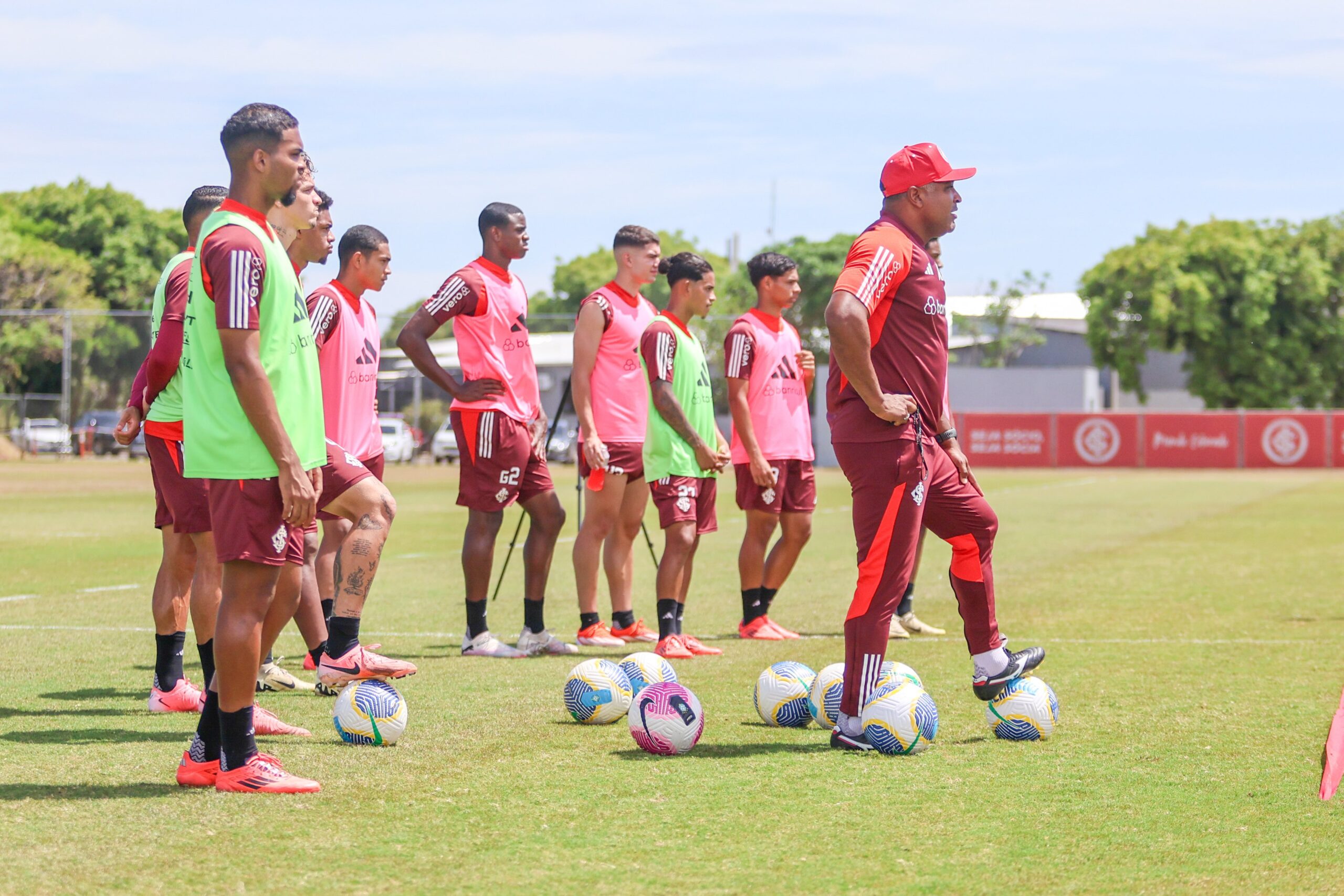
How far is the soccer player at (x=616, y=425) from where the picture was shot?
9195 millimetres

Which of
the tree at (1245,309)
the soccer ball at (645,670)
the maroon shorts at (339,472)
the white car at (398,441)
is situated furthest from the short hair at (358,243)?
the tree at (1245,309)

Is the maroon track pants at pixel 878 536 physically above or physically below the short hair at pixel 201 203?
below

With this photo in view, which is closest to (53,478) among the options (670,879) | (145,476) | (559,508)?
(145,476)

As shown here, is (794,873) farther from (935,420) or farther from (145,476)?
(145,476)

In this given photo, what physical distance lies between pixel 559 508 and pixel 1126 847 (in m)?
4.89

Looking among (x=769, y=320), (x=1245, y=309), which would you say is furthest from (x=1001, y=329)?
(x=769, y=320)

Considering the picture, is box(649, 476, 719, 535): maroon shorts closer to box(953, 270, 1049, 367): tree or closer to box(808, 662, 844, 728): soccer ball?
box(808, 662, 844, 728): soccer ball

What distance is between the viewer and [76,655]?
8.33 meters

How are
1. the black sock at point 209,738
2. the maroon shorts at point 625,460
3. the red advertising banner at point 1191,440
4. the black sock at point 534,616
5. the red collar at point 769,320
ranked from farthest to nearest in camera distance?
the red advertising banner at point 1191,440 → the red collar at point 769,320 → the maroon shorts at point 625,460 → the black sock at point 534,616 → the black sock at point 209,738

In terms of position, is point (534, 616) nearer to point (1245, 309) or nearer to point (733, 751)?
point (733, 751)

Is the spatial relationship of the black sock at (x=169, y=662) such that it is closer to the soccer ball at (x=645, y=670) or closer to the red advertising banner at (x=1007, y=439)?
the soccer ball at (x=645, y=670)

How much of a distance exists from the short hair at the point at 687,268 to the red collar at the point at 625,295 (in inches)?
10.8

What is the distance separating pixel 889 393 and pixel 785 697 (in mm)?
1327

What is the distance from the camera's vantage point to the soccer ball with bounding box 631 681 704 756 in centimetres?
577
